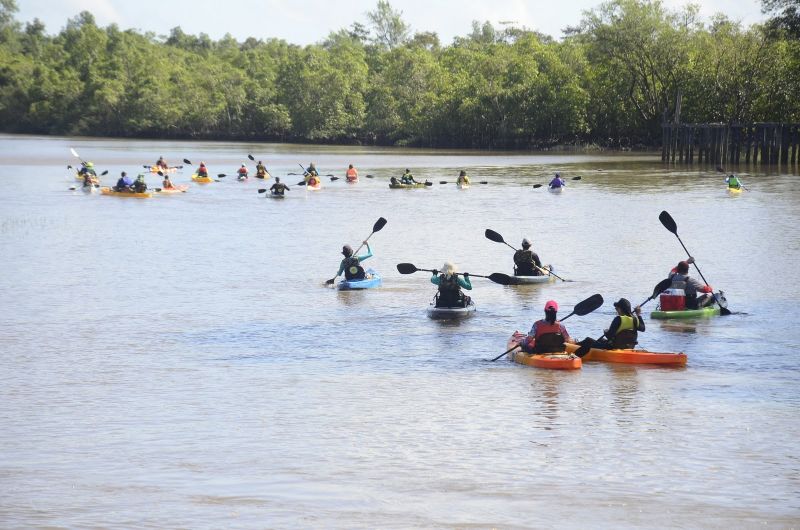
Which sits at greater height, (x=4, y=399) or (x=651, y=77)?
(x=651, y=77)

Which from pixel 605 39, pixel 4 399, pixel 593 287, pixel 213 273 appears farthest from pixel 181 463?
pixel 605 39

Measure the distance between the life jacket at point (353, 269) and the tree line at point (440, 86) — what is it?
45609 millimetres

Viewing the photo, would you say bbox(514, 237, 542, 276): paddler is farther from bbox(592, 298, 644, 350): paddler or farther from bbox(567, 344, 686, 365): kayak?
bbox(567, 344, 686, 365): kayak

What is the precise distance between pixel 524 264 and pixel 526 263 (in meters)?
0.06

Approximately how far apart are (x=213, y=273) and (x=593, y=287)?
10.5 m

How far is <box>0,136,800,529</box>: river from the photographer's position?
13.0 metres

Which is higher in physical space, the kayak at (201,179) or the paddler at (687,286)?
the paddler at (687,286)

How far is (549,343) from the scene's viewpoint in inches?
779

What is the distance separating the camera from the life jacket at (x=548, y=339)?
19.7 meters

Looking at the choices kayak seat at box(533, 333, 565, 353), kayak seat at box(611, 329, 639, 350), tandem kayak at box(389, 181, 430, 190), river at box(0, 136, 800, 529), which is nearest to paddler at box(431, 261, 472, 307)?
river at box(0, 136, 800, 529)

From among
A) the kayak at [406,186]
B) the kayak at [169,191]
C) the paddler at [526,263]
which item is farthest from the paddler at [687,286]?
the kayak at [169,191]

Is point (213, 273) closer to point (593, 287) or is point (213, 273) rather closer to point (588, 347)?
point (593, 287)

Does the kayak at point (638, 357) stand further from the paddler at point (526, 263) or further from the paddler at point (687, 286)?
the paddler at point (526, 263)

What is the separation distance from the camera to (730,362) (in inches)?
802
